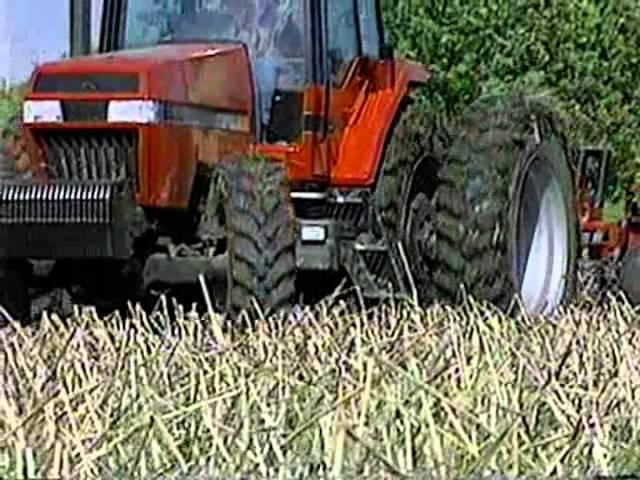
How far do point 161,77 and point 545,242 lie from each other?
8.04 feet

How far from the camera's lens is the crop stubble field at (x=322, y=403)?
364 cm

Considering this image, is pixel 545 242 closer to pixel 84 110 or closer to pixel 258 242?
pixel 258 242

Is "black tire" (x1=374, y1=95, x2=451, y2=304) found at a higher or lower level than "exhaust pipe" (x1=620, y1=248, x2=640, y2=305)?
higher

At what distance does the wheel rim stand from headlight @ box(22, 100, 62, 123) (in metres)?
2.49

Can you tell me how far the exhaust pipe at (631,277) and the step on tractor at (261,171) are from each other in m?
0.76

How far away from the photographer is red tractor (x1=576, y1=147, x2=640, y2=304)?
11.5 meters

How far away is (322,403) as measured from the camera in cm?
434

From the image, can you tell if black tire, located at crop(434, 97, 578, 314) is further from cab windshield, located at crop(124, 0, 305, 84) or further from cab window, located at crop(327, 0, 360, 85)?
cab windshield, located at crop(124, 0, 305, 84)

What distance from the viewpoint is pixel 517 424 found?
386 cm

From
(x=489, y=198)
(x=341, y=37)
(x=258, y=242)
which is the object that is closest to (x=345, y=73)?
(x=341, y=37)

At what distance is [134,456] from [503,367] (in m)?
1.51

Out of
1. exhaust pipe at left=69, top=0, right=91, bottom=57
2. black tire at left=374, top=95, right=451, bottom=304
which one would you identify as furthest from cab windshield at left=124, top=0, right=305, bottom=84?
exhaust pipe at left=69, top=0, right=91, bottom=57

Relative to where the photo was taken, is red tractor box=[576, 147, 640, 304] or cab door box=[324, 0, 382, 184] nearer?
cab door box=[324, 0, 382, 184]

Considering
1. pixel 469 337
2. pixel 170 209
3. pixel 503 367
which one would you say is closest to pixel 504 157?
pixel 170 209
